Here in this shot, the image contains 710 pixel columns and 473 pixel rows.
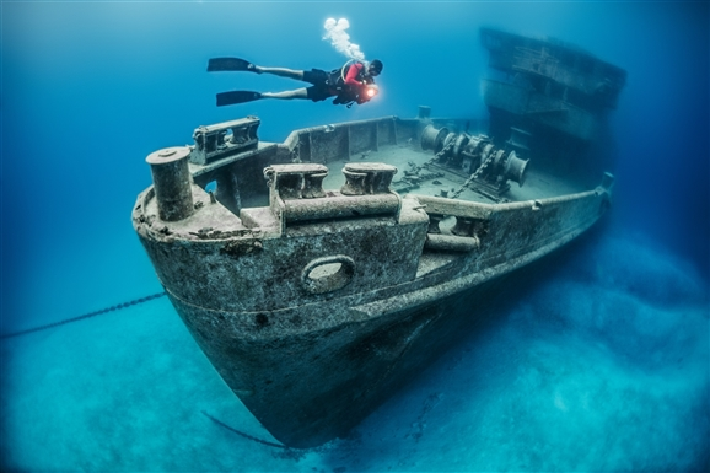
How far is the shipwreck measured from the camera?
3.17 meters

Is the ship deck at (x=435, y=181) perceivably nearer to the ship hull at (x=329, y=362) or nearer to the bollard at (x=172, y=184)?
the ship hull at (x=329, y=362)

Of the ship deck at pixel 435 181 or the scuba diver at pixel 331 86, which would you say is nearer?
the ship deck at pixel 435 181

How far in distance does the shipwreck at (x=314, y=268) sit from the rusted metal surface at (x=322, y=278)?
0.02 m

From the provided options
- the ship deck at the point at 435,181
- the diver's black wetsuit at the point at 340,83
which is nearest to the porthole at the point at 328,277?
the ship deck at the point at 435,181

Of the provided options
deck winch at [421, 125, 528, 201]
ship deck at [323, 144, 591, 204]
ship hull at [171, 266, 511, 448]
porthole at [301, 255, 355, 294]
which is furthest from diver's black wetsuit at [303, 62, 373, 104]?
porthole at [301, 255, 355, 294]

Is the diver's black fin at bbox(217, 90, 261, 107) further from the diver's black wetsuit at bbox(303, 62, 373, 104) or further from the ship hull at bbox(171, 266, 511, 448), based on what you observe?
the ship hull at bbox(171, 266, 511, 448)

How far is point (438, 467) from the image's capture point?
5504 mm

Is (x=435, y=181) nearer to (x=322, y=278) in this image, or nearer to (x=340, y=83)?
(x=340, y=83)

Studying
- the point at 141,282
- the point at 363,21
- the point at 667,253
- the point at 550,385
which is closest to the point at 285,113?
the point at 141,282

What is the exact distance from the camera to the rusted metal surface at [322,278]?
10.4ft

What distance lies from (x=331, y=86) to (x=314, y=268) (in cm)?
721

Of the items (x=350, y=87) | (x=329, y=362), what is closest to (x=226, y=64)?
(x=350, y=87)

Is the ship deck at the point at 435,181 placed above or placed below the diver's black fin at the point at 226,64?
below

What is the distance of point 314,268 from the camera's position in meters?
3.38
